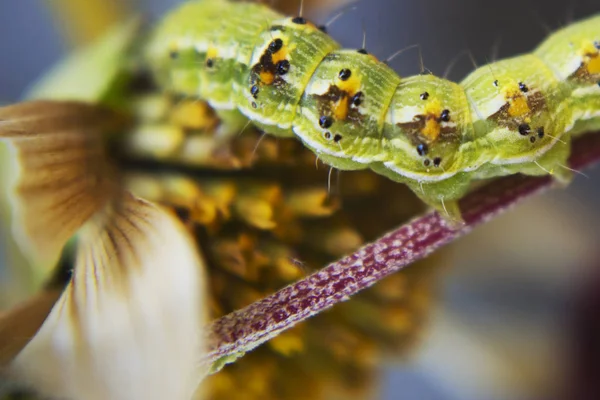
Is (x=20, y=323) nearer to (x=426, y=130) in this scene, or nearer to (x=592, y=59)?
(x=426, y=130)

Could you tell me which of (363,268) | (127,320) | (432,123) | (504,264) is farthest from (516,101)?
(504,264)

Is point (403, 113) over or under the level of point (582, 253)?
over

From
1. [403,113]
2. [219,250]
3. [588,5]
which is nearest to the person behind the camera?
[403,113]

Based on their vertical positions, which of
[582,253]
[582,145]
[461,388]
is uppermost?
[582,145]

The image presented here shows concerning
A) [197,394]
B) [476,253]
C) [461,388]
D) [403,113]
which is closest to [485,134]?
[403,113]

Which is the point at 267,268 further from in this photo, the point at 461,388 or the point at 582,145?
the point at 461,388

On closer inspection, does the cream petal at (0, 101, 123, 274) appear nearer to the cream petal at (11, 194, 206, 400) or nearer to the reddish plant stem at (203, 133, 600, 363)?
the cream petal at (11, 194, 206, 400)
